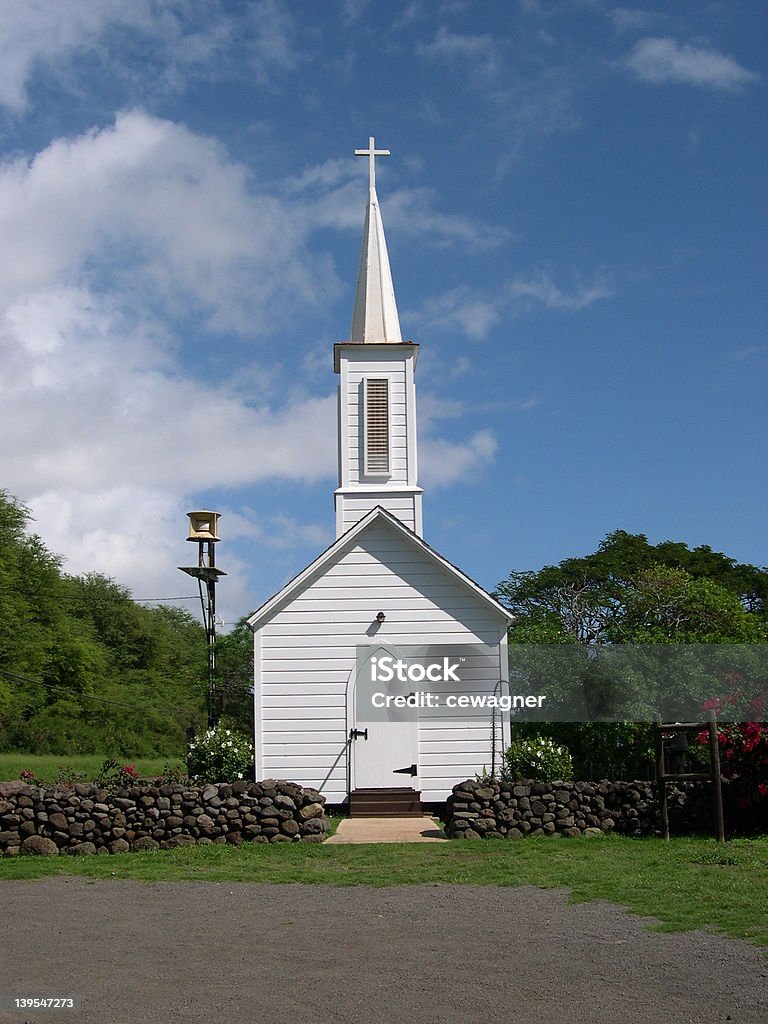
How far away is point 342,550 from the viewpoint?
1869 cm

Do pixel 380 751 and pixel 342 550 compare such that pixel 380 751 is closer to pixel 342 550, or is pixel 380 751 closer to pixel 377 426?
pixel 342 550

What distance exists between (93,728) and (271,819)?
32895mm

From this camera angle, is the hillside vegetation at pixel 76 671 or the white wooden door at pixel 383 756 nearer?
the white wooden door at pixel 383 756

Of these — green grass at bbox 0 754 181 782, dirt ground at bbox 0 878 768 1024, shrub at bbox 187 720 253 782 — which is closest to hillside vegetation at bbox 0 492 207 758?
green grass at bbox 0 754 181 782

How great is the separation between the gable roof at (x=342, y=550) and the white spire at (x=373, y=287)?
19.0 ft

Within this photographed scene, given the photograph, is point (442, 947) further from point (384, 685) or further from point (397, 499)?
point (397, 499)

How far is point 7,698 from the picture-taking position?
137ft

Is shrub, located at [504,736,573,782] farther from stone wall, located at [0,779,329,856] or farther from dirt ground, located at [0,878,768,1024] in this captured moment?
dirt ground, located at [0,878,768,1024]

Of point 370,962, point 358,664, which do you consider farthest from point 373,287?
point 370,962

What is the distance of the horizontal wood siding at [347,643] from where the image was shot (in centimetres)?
1800

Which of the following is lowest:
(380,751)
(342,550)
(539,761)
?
(539,761)

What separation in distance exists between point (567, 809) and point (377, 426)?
9714mm

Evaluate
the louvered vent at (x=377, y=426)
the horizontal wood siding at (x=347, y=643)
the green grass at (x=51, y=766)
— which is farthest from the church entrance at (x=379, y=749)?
the green grass at (x=51, y=766)

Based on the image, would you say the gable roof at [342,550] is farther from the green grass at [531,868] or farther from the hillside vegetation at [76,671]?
the hillside vegetation at [76,671]
